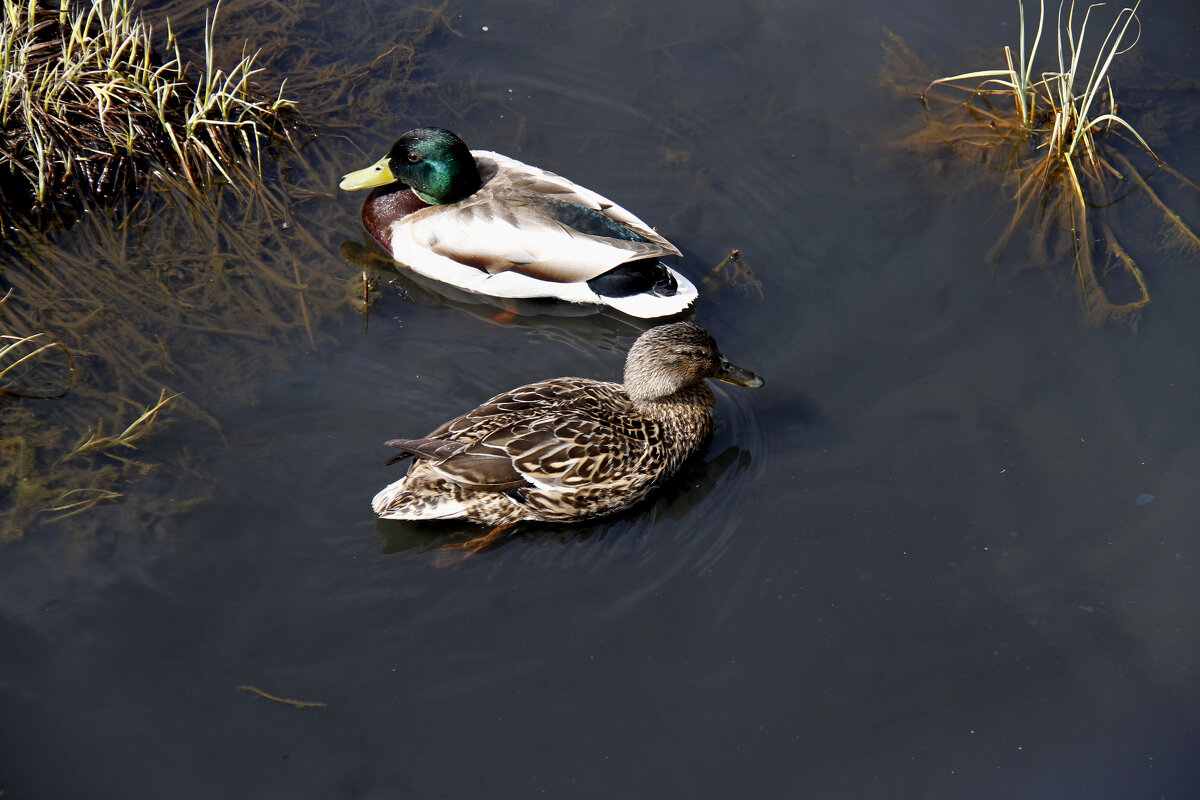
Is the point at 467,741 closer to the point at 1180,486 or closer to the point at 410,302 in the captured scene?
the point at 410,302

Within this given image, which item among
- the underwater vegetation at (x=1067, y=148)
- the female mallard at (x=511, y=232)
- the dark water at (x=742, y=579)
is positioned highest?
the underwater vegetation at (x=1067, y=148)

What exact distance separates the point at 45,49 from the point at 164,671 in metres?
4.34

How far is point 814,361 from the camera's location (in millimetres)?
5641

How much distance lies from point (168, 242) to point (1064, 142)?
5615 millimetres

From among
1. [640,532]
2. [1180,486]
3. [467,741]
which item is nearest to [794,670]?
[640,532]

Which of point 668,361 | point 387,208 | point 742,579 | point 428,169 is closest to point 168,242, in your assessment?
point 387,208

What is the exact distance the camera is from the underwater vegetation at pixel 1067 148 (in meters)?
6.12

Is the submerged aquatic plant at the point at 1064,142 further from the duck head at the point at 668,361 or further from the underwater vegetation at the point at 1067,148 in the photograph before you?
the duck head at the point at 668,361

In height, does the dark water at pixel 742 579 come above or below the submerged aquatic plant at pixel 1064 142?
below

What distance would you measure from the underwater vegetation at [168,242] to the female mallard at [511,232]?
493 mm

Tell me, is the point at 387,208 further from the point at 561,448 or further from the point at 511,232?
the point at 561,448

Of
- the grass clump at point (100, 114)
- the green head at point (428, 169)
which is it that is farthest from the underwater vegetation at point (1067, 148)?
the grass clump at point (100, 114)

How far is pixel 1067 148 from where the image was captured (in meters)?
6.61

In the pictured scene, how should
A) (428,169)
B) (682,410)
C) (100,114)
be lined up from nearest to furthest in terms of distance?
1. (682,410)
2. (428,169)
3. (100,114)
